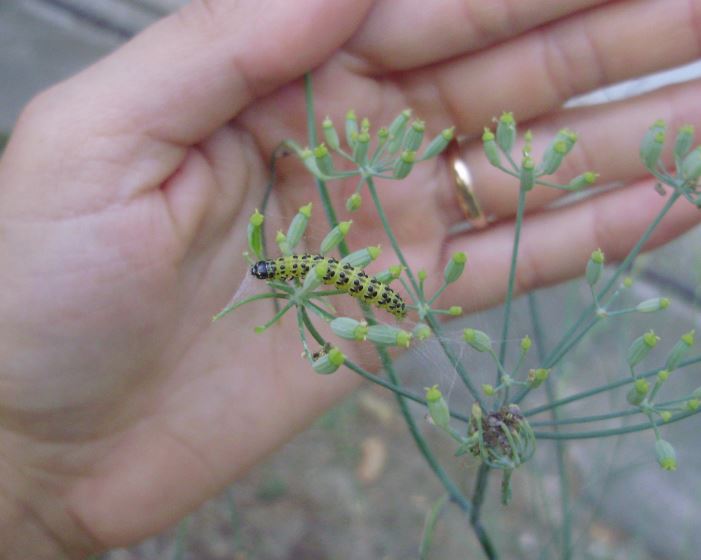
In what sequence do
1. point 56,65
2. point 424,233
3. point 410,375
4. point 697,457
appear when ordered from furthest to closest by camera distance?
point 56,65, point 410,375, point 697,457, point 424,233

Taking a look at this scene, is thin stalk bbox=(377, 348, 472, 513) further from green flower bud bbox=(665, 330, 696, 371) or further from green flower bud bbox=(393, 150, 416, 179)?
green flower bud bbox=(665, 330, 696, 371)

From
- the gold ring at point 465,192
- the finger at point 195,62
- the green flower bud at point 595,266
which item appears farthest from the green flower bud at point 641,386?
the finger at point 195,62

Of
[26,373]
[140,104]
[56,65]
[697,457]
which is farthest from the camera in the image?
[56,65]

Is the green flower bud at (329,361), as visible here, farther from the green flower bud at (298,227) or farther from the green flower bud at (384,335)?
the green flower bud at (298,227)

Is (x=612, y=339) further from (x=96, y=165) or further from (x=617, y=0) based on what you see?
(x=96, y=165)

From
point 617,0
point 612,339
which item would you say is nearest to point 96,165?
point 617,0

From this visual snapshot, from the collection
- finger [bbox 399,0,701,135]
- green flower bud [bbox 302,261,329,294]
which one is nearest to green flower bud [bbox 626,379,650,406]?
green flower bud [bbox 302,261,329,294]

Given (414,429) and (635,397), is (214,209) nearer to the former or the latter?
(414,429)
